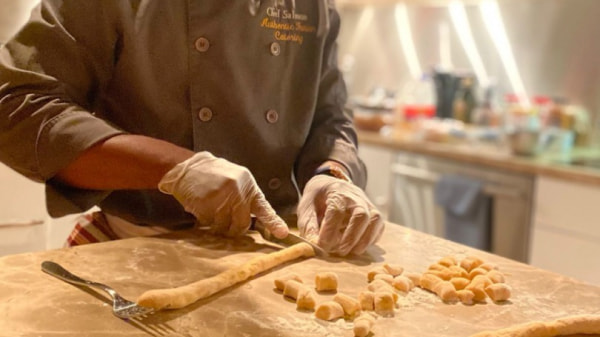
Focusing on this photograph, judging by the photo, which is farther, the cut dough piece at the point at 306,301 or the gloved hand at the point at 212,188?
the gloved hand at the point at 212,188

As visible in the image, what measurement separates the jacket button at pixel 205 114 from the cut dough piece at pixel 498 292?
0.56 m

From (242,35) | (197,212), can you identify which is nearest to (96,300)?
(197,212)

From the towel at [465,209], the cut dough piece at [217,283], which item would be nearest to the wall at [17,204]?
the cut dough piece at [217,283]

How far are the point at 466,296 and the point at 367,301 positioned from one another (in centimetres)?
15

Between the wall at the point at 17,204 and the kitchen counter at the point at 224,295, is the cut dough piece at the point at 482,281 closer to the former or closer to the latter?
the kitchen counter at the point at 224,295

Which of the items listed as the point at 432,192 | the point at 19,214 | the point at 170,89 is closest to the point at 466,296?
the point at 170,89

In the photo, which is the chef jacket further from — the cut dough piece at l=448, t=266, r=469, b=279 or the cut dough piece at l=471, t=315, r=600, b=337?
the cut dough piece at l=471, t=315, r=600, b=337

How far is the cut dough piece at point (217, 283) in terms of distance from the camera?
0.83 m

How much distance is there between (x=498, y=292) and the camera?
0.95 meters

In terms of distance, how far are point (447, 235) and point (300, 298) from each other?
1.95 m

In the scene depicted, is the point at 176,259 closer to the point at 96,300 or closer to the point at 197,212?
the point at 197,212

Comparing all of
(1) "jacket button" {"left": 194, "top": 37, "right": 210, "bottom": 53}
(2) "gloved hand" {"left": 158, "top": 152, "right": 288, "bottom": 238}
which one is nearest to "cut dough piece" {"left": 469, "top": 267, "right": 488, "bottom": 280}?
(2) "gloved hand" {"left": 158, "top": 152, "right": 288, "bottom": 238}

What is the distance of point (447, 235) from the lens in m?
2.74

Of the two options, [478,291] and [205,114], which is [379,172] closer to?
[205,114]
